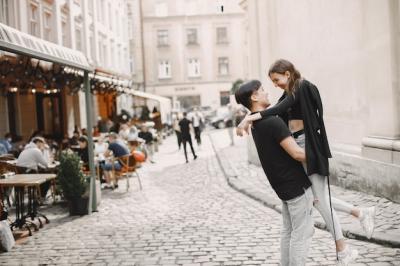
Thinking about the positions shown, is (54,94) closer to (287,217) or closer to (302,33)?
(302,33)

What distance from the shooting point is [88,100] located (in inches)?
385

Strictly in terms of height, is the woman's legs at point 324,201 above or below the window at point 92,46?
below

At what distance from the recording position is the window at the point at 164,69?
48862 mm

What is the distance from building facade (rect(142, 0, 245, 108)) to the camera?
4888cm

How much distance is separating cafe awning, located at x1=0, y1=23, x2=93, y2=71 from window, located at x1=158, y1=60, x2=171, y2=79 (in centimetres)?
3971

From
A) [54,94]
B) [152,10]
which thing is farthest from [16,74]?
[152,10]

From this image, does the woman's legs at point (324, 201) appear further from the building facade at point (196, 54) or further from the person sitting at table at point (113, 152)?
the building facade at point (196, 54)

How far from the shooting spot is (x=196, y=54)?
49156mm

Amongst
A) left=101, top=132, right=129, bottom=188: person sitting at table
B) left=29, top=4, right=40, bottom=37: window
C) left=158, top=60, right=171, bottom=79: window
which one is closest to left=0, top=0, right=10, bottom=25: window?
left=29, top=4, right=40, bottom=37: window

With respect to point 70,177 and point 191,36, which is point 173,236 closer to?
point 70,177

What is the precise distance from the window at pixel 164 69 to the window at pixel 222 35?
17.8 feet

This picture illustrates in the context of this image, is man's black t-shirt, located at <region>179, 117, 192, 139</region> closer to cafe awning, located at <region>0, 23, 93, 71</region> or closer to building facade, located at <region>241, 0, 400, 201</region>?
building facade, located at <region>241, 0, 400, 201</region>

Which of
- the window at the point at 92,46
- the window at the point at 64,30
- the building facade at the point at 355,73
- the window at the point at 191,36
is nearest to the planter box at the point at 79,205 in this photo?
the building facade at the point at 355,73

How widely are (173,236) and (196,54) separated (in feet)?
141
